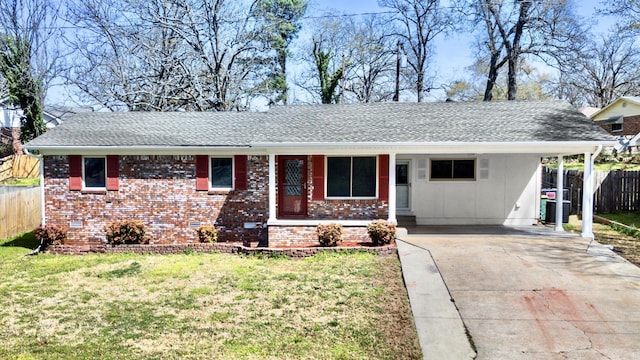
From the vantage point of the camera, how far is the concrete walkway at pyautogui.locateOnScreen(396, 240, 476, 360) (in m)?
5.04

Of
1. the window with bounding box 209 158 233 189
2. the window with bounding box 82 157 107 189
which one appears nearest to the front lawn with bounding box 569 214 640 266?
the window with bounding box 209 158 233 189

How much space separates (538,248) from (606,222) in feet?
18.6

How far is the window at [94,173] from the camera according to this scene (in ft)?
39.0

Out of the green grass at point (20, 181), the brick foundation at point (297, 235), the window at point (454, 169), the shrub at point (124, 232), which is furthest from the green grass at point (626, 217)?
the green grass at point (20, 181)

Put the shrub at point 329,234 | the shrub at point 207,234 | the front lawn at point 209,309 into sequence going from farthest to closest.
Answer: the shrub at point 207,234, the shrub at point 329,234, the front lawn at point 209,309

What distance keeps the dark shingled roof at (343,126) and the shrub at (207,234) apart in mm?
2308

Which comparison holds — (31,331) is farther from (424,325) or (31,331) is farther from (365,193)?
(365,193)

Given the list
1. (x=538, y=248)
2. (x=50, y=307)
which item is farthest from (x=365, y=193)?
(x=50, y=307)

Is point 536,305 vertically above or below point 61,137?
below

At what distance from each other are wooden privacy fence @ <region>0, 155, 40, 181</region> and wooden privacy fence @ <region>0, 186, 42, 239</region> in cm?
1464

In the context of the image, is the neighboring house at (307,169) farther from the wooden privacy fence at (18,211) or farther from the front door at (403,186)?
the wooden privacy fence at (18,211)

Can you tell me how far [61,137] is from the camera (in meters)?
12.1

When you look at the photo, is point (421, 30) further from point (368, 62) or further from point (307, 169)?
point (307, 169)

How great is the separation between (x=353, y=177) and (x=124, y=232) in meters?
6.30
